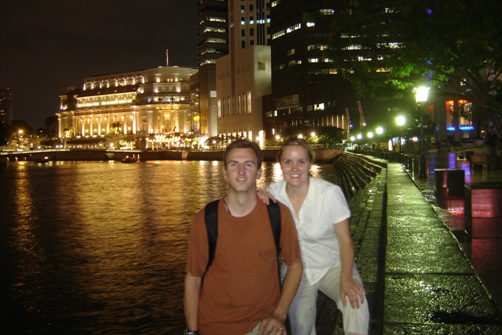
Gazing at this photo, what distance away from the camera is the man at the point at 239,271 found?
149 inches

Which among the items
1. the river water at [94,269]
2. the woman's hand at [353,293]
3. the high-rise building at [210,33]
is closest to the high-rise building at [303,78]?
the high-rise building at [210,33]

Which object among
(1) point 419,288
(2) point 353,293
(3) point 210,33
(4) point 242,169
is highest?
(3) point 210,33

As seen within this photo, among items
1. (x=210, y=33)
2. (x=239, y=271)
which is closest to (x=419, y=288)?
(x=239, y=271)

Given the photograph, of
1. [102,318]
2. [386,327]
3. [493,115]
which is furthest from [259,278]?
[493,115]

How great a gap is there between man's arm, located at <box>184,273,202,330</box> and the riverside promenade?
180 centimetres

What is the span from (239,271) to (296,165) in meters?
1.14

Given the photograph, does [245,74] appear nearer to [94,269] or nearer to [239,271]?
[94,269]

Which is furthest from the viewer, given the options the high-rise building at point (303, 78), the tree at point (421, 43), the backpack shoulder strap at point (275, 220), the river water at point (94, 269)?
the high-rise building at point (303, 78)

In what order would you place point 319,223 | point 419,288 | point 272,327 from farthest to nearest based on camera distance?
point 419,288 < point 319,223 < point 272,327

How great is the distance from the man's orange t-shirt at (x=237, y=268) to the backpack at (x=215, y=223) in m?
0.02

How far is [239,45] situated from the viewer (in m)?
152

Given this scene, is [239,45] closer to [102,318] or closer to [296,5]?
[296,5]

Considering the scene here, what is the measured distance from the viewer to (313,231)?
450cm

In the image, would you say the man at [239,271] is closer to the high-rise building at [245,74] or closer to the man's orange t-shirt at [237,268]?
the man's orange t-shirt at [237,268]
